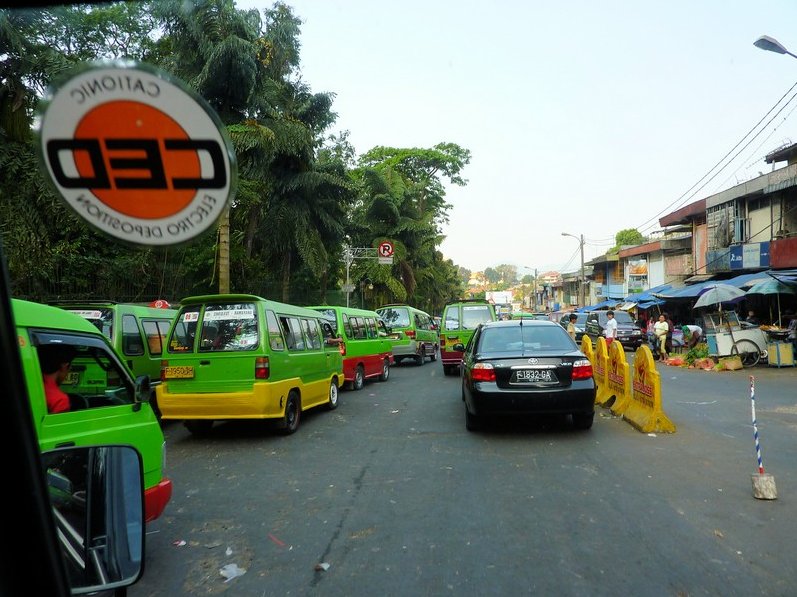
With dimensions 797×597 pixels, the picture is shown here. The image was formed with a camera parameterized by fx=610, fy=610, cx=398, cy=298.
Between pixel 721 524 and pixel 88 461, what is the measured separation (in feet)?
14.9

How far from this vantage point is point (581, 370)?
8.11 meters

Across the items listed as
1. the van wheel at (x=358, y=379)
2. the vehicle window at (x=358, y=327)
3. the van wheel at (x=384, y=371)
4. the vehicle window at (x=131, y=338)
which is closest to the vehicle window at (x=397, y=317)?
the van wheel at (x=384, y=371)

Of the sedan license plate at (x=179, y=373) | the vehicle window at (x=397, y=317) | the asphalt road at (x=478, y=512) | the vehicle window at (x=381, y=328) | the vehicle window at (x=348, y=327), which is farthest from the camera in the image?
the vehicle window at (x=397, y=317)

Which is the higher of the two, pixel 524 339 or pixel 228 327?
pixel 228 327

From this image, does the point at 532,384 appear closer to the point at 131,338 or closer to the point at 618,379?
the point at 618,379

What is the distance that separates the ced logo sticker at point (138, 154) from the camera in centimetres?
177

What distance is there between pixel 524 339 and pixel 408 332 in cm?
1242

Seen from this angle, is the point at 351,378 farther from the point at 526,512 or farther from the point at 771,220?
the point at 771,220

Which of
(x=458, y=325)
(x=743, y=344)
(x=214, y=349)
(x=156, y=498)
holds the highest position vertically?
(x=458, y=325)

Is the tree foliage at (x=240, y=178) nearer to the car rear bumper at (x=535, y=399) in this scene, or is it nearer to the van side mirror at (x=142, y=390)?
the van side mirror at (x=142, y=390)

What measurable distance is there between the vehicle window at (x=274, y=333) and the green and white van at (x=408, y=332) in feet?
38.3

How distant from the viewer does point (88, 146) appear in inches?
70.1

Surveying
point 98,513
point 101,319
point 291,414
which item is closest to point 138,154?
point 98,513

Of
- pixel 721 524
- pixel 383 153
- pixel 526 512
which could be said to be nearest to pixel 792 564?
pixel 721 524
